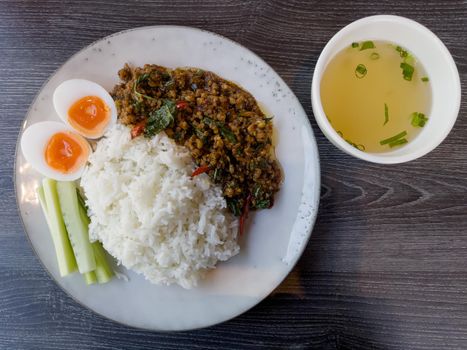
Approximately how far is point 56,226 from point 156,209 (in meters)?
0.45

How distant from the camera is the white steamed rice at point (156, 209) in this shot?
5.69ft

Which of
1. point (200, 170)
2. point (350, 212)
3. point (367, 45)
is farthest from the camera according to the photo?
point (350, 212)

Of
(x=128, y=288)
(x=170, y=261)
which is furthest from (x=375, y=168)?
(x=128, y=288)

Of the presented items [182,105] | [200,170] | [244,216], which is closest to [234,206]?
[244,216]

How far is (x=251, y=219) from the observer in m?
1.83

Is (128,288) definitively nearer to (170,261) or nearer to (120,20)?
(170,261)

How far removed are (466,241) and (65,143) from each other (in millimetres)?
1870

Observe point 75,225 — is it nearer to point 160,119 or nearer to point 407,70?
point 160,119

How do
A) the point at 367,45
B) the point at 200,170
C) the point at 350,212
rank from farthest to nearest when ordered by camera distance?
1. the point at 350,212
2. the point at 200,170
3. the point at 367,45

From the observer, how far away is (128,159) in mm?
1802

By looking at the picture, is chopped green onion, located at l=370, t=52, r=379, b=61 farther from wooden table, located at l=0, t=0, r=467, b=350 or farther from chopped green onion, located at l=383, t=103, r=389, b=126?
wooden table, located at l=0, t=0, r=467, b=350

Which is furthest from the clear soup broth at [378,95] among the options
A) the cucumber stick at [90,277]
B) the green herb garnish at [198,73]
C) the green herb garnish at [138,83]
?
the cucumber stick at [90,277]

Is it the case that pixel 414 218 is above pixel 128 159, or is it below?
below

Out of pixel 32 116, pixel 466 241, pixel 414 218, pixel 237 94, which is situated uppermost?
pixel 32 116
